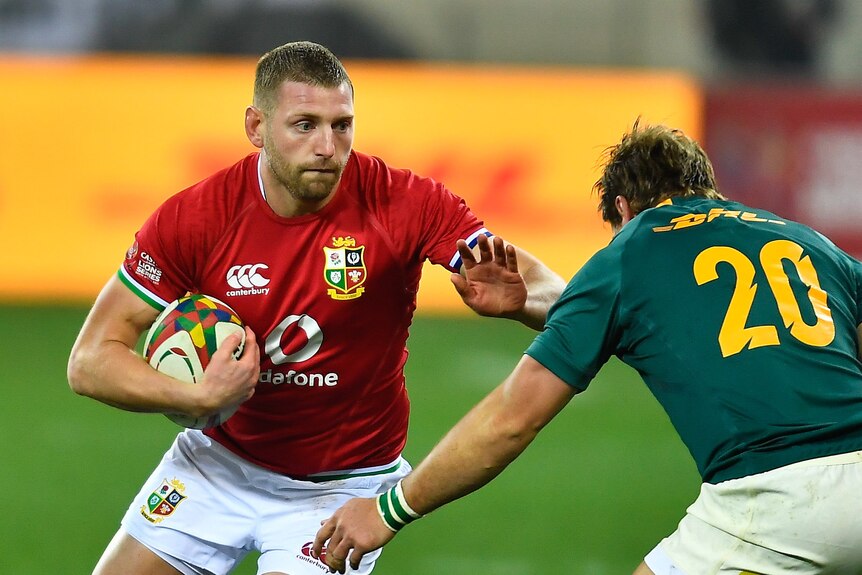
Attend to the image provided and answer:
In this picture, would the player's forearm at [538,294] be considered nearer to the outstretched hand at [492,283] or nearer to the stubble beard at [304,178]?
the outstretched hand at [492,283]

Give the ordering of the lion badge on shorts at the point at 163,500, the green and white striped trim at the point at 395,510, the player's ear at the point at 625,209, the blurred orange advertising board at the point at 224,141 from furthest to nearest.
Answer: the blurred orange advertising board at the point at 224,141, the lion badge on shorts at the point at 163,500, the player's ear at the point at 625,209, the green and white striped trim at the point at 395,510

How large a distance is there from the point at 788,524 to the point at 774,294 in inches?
25.2

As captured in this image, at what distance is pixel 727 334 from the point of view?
3.58 metres

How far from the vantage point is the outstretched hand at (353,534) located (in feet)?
12.9

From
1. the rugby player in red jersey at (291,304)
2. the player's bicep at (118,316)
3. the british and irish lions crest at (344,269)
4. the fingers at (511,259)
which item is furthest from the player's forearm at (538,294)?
the player's bicep at (118,316)

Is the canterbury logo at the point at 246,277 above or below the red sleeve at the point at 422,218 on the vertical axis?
below

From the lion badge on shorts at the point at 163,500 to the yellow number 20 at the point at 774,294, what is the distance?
214cm

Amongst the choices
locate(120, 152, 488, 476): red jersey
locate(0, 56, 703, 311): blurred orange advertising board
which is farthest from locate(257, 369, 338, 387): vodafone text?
locate(0, 56, 703, 311): blurred orange advertising board

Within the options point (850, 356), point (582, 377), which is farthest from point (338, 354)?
point (850, 356)

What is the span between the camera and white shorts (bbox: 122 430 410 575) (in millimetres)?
4586

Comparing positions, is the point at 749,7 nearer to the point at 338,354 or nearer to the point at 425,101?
the point at 425,101

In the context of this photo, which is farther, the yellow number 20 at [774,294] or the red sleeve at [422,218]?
the red sleeve at [422,218]

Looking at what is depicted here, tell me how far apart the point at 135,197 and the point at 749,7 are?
7587mm

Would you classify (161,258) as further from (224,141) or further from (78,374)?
(224,141)
